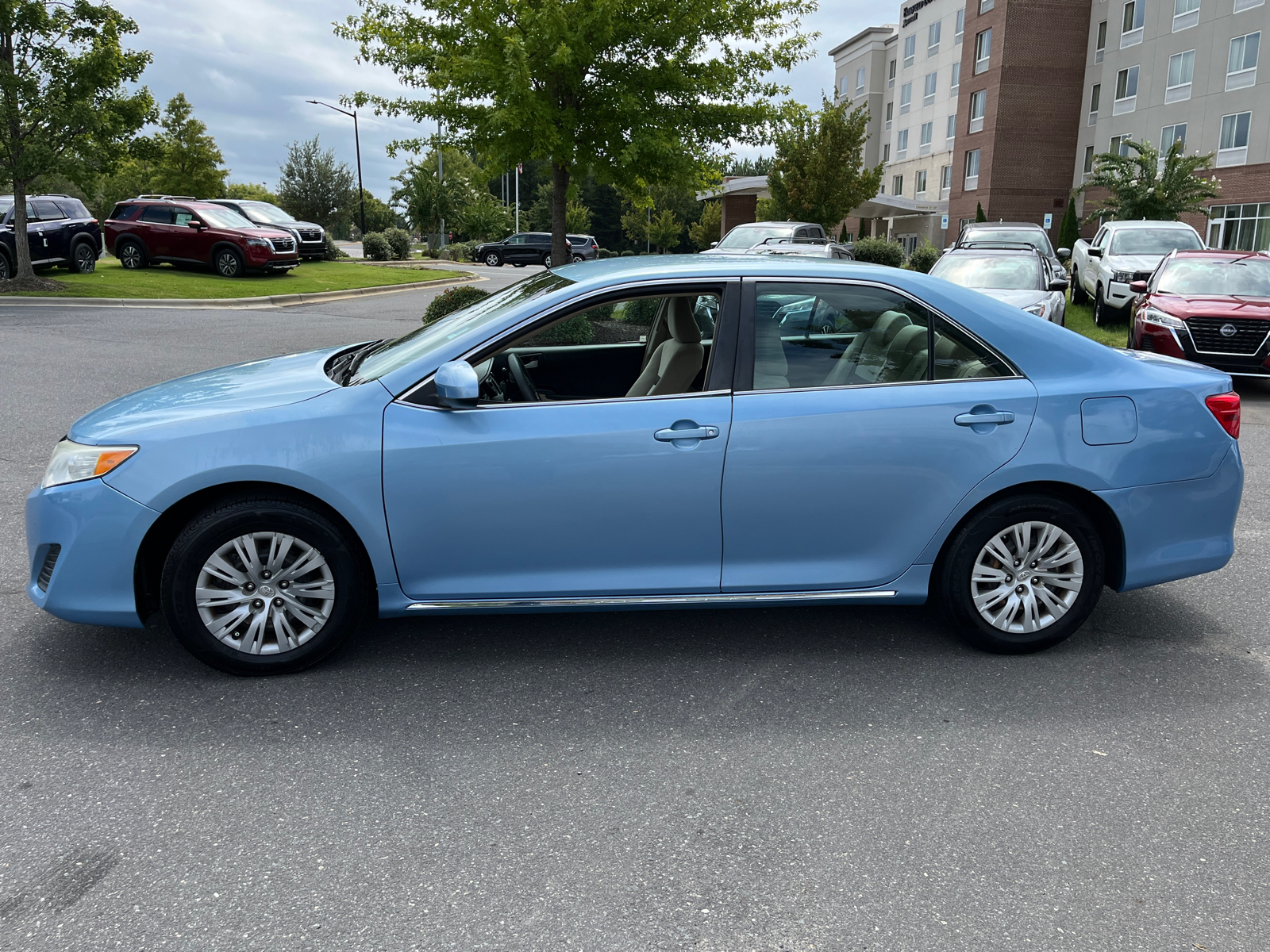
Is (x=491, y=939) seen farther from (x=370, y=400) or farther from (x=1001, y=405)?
(x=1001, y=405)

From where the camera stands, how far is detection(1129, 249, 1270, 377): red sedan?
39.1 feet

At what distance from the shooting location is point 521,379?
4.68 metres

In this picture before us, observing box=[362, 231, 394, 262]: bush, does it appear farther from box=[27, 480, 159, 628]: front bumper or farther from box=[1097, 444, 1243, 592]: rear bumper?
box=[1097, 444, 1243, 592]: rear bumper

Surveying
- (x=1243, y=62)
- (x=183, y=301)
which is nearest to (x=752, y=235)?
(x=183, y=301)

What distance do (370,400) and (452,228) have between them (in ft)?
191

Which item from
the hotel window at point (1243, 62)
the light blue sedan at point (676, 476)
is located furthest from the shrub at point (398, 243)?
the light blue sedan at point (676, 476)

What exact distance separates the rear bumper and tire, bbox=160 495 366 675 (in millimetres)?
3155

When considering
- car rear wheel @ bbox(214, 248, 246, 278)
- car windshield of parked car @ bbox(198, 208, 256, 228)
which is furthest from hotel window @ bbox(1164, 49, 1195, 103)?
car rear wheel @ bbox(214, 248, 246, 278)

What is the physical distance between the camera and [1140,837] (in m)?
3.12

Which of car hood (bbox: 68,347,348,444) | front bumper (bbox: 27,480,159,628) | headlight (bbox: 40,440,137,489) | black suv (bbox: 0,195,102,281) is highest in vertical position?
black suv (bbox: 0,195,102,281)

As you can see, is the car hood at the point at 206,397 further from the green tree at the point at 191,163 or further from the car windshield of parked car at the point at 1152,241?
the green tree at the point at 191,163

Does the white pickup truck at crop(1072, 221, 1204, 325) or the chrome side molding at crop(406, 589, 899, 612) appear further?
the white pickup truck at crop(1072, 221, 1204, 325)

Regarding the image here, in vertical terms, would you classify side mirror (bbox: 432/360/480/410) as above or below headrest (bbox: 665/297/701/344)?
below

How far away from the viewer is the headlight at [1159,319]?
39.8 feet
